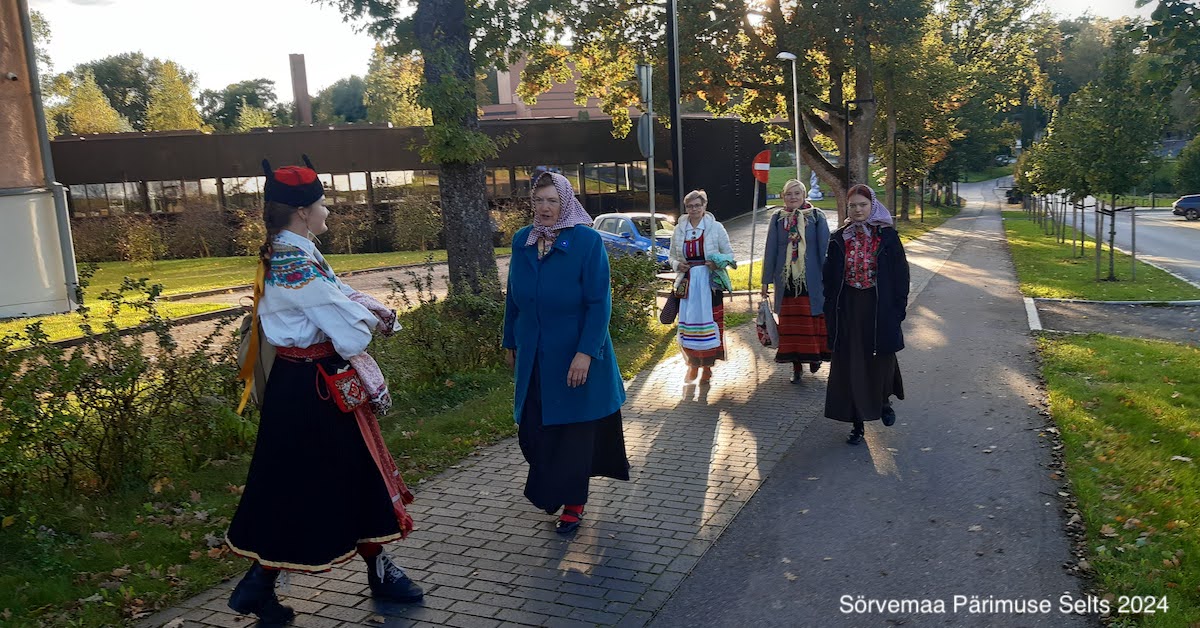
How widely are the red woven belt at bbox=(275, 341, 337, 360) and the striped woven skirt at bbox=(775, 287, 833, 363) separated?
5.80 meters

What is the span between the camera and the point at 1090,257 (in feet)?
80.2

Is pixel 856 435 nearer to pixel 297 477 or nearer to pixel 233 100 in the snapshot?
pixel 297 477

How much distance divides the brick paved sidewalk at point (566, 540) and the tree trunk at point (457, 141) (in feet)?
11.4

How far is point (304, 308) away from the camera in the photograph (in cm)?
392

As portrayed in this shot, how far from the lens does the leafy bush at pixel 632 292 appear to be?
1226cm

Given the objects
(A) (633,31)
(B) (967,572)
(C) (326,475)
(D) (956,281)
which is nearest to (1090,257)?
(D) (956,281)

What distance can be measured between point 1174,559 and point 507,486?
3.86m

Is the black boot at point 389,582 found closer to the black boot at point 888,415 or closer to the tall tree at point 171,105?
the black boot at point 888,415

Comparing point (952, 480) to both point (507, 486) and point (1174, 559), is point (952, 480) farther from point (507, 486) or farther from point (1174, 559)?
point (507, 486)

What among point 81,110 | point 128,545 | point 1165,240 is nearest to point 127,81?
point 81,110

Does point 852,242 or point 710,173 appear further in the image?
point 710,173

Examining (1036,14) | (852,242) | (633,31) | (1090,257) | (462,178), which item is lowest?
(1090,257)

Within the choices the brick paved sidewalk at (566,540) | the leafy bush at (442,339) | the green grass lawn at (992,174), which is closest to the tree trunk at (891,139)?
the leafy bush at (442,339)

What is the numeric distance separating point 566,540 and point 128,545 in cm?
240
